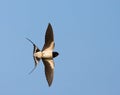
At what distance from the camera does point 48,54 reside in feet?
21.6

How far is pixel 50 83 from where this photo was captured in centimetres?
639

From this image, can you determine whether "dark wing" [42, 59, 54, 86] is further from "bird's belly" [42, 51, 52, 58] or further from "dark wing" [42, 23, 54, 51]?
"dark wing" [42, 23, 54, 51]

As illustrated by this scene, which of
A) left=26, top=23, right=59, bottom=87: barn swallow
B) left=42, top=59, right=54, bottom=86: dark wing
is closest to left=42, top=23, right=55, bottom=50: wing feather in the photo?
left=26, top=23, right=59, bottom=87: barn swallow

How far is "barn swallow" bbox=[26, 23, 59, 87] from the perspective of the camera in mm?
6504

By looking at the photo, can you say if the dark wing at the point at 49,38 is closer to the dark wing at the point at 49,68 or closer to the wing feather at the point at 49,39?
the wing feather at the point at 49,39

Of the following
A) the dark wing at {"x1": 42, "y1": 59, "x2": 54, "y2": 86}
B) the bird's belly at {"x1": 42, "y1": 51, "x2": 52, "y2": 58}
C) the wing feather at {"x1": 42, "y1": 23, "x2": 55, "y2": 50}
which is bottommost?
the dark wing at {"x1": 42, "y1": 59, "x2": 54, "y2": 86}

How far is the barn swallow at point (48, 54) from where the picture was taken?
256 inches

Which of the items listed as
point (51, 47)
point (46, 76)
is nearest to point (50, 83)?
point (46, 76)

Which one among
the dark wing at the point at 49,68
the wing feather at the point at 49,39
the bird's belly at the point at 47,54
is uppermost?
the wing feather at the point at 49,39

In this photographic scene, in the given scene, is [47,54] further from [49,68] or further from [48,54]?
[49,68]

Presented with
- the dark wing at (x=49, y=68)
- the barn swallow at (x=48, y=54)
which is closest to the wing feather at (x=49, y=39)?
the barn swallow at (x=48, y=54)

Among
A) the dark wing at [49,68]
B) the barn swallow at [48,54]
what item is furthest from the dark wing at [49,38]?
the dark wing at [49,68]

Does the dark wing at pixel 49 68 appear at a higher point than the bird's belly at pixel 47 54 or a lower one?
lower

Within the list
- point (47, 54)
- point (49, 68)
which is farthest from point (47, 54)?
point (49, 68)
